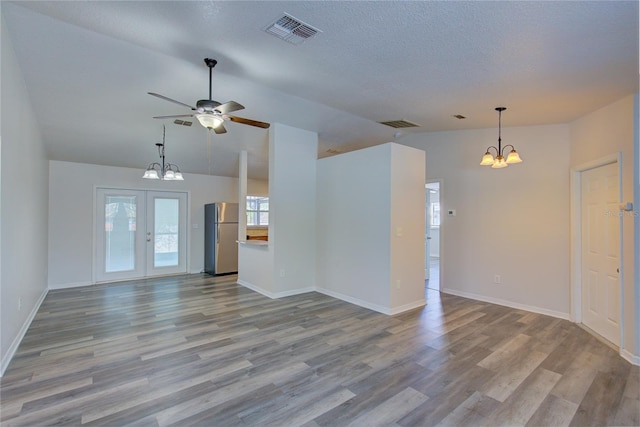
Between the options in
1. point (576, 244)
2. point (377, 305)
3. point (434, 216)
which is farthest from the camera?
point (434, 216)

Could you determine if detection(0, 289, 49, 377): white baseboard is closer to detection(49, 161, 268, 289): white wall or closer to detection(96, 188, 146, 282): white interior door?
detection(49, 161, 268, 289): white wall

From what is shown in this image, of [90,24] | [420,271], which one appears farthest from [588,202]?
[90,24]

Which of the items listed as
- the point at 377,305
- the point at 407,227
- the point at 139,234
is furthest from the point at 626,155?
the point at 139,234

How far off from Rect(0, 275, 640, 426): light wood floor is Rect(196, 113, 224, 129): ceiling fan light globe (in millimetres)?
2371

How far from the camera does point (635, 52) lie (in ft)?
7.91

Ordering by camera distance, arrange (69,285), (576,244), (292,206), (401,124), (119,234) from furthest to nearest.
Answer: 1. (119,234)
2. (69,285)
3. (292,206)
4. (401,124)
5. (576,244)

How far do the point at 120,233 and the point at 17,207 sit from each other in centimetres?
364

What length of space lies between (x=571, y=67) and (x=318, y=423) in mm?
3588

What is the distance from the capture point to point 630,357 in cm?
291

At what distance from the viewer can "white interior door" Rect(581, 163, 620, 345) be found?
3398 mm

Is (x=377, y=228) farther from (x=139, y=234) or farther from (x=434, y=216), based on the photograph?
(x=434, y=216)

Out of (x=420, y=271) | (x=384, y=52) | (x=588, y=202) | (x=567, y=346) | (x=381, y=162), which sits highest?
(x=384, y=52)

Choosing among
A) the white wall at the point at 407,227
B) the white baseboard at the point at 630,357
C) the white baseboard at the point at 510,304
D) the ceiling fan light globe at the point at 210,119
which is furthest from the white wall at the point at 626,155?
the ceiling fan light globe at the point at 210,119

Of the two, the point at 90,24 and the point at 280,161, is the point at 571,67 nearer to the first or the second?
the point at 280,161
